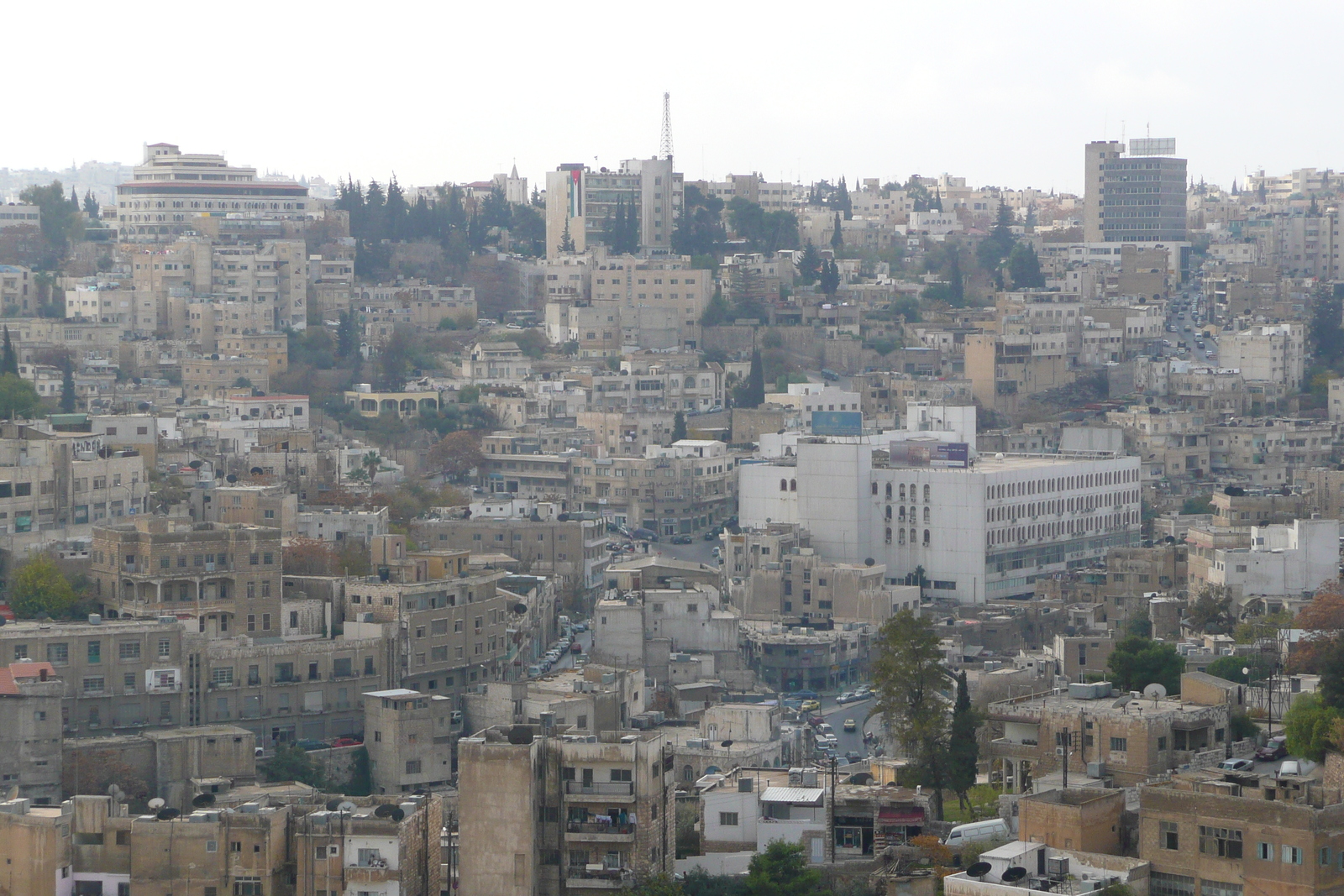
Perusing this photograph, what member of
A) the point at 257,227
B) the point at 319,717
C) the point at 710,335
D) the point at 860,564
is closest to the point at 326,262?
the point at 257,227

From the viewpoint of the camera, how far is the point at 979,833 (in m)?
28.3

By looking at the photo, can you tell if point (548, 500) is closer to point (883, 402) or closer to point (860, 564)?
point (860, 564)

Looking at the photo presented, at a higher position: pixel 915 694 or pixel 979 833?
pixel 915 694

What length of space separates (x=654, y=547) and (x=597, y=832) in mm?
32739

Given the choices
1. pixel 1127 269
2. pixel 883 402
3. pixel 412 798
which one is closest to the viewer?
pixel 412 798

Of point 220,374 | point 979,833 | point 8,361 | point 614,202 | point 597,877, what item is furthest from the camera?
point 614,202

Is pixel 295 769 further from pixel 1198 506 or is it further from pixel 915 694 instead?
pixel 1198 506

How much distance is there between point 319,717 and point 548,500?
2476cm

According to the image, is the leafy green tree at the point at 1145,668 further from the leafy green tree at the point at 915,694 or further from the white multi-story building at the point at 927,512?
the white multi-story building at the point at 927,512

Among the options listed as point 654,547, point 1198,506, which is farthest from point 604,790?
point 1198,506

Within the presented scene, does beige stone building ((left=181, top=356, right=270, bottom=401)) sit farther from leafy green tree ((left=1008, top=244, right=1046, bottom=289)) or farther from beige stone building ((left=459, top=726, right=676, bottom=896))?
beige stone building ((left=459, top=726, right=676, bottom=896))

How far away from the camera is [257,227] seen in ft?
303

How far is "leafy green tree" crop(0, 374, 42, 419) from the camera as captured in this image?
179ft

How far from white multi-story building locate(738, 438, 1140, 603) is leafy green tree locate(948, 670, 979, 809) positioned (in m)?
24.7
